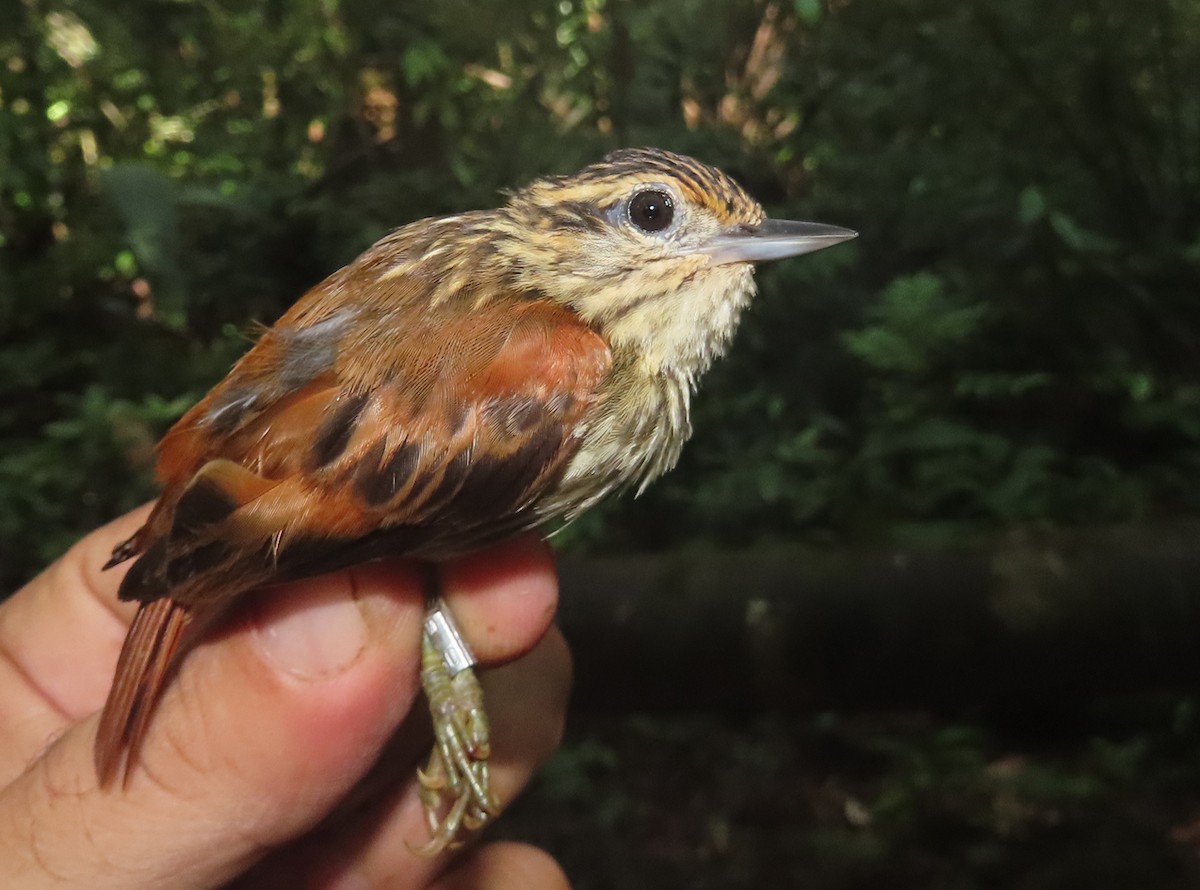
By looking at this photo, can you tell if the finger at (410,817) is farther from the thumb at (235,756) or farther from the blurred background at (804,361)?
the blurred background at (804,361)

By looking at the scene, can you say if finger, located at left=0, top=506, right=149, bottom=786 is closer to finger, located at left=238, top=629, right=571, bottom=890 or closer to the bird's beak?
finger, located at left=238, top=629, right=571, bottom=890

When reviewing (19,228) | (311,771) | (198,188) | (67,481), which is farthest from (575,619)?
(19,228)

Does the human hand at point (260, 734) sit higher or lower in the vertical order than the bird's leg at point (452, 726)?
higher

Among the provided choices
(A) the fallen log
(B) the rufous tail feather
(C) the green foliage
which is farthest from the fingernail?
(C) the green foliage

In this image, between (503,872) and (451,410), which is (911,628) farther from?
(451,410)

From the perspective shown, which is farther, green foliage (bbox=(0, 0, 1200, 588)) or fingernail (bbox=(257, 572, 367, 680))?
green foliage (bbox=(0, 0, 1200, 588))

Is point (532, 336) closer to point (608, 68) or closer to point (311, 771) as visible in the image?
point (311, 771)

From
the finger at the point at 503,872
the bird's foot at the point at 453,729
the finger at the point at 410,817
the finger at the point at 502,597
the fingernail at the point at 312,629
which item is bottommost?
the finger at the point at 503,872

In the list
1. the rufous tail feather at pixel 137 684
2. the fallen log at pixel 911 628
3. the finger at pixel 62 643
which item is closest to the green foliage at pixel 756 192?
the fallen log at pixel 911 628
